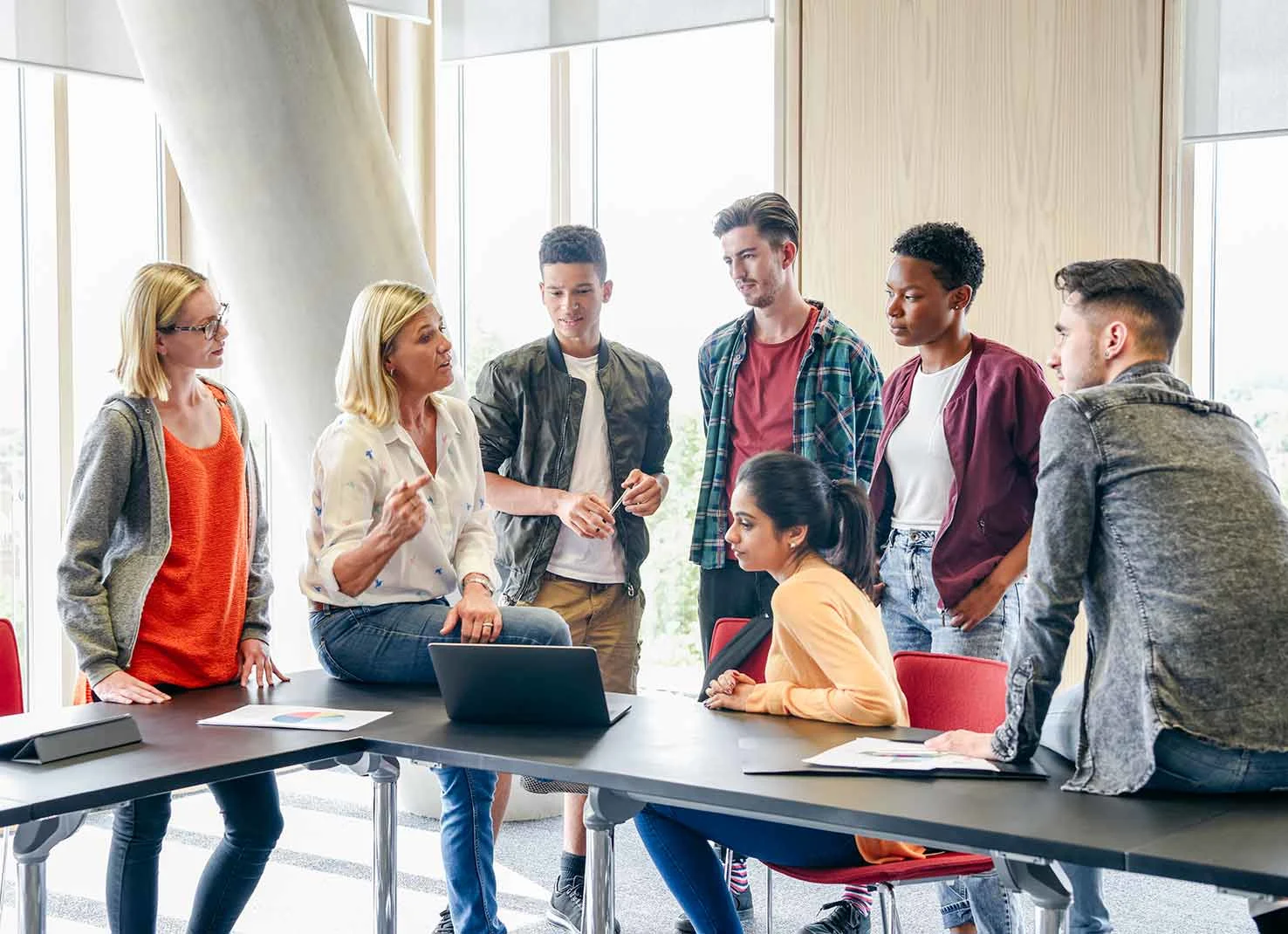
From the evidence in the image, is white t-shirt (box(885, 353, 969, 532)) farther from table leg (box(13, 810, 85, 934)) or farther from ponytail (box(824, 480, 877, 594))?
table leg (box(13, 810, 85, 934))

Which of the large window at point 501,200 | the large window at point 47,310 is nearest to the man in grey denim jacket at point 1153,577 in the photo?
the large window at point 47,310

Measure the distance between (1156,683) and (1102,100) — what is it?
3201 mm

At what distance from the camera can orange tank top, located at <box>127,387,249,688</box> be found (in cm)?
283

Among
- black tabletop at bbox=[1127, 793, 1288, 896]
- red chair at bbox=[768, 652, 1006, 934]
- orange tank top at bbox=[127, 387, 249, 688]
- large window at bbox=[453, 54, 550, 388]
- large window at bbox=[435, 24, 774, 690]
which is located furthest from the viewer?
large window at bbox=[453, 54, 550, 388]

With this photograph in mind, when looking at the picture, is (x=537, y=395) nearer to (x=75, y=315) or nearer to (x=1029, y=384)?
(x=1029, y=384)

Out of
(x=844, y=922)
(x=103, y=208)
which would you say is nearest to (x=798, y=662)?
(x=844, y=922)

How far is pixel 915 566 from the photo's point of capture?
130 inches

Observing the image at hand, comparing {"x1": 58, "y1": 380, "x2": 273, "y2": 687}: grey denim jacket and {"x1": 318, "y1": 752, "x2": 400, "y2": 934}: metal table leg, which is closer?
{"x1": 58, "y1": 380, "x2": 273, "y2": 687}: grey denim jacket

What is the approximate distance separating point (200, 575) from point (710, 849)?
1197mm

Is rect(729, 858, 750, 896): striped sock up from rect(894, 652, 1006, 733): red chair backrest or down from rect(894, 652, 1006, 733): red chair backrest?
down

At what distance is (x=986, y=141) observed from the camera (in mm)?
4871

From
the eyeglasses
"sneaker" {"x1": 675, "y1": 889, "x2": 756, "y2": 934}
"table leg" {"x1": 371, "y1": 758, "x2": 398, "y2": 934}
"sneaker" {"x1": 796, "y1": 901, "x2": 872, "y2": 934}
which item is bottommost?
"sneaker" {"x1": 675, "y1": 889, "x2": 756, "y2": 934}

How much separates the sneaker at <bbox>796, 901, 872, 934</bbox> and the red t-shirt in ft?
3.28

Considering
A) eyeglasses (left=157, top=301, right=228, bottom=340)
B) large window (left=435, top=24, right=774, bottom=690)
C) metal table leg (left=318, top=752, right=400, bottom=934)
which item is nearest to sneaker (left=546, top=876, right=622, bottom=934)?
metal table leg (left=318, top=752, right=400, bottom=934)
